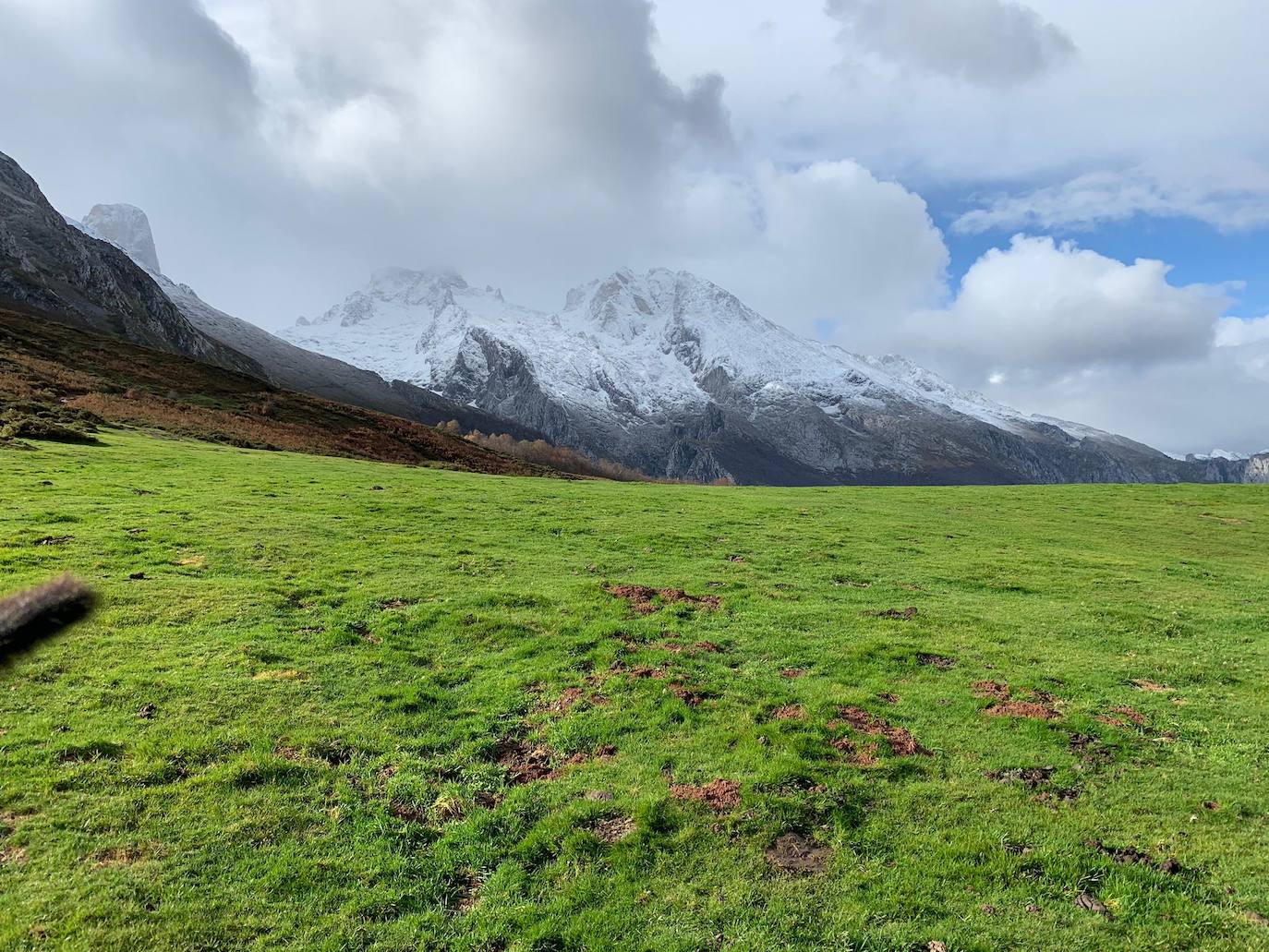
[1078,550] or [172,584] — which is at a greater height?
[1078,550]

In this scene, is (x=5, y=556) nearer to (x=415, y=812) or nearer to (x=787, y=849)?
(x=415, y=812)

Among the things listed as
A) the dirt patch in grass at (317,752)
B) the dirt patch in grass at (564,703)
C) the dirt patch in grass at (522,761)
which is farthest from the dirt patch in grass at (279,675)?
the dirt patch in grass at (564,703)

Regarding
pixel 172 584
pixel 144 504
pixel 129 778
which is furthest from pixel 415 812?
pixel 144 504

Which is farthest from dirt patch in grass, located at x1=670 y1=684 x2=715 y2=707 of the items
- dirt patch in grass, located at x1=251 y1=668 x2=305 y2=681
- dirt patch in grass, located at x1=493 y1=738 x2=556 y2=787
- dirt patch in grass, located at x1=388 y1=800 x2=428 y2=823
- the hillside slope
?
the hillside slope

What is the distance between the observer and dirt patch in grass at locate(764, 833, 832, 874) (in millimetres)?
9125

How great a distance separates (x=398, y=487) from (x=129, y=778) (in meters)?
29.6

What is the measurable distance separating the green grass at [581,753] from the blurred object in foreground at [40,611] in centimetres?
63

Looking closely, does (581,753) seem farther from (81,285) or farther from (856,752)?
(81,285)

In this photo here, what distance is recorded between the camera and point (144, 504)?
26547 millimetres

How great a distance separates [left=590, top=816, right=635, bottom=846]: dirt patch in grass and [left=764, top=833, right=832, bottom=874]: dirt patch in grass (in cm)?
214

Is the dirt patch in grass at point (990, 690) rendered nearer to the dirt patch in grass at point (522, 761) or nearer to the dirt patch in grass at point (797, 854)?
the dirt patch in grass at point (797, 854)

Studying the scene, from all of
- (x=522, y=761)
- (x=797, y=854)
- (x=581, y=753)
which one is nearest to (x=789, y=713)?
(x=797, y=854)

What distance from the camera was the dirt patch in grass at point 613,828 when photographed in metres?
9.59

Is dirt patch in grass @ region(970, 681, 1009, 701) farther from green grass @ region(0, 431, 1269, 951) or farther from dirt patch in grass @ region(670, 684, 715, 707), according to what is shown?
dirt patch in grass @ region(670, 684, 715, 707)
